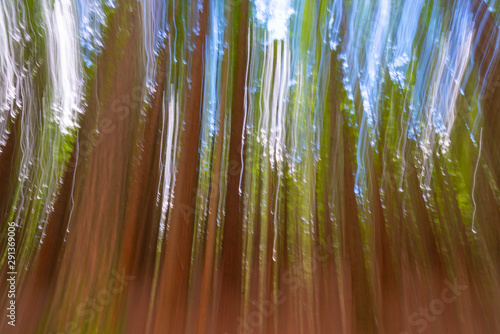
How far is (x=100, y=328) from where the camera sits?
3.07 feet

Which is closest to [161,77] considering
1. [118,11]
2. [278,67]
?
[118,11]

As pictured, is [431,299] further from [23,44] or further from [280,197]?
[23,44]

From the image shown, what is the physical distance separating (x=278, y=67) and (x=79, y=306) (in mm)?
836

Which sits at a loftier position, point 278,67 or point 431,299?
point 278,67

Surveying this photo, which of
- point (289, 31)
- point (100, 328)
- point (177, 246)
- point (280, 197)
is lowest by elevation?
point (100, 328)

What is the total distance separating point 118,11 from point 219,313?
0.88 meters

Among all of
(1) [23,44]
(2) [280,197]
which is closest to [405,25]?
(2) [280,197]

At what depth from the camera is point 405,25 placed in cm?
100

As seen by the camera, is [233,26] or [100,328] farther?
[233,26]

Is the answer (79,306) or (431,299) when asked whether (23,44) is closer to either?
(79,306)

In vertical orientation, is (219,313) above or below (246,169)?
below

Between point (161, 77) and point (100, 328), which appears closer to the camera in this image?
point (100, 328)

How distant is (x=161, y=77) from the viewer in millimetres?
1038

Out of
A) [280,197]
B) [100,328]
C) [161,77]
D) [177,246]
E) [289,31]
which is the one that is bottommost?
[100,328]
